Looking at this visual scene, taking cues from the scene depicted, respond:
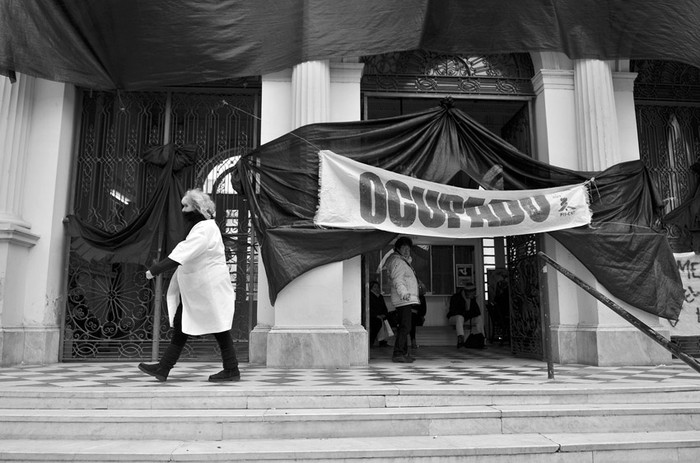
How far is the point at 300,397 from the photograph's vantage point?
5.08 m

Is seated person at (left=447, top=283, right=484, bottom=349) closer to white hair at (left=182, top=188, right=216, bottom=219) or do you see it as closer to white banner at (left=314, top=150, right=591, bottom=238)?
white banner at (left=314, top=150, right=591, bottom=238)

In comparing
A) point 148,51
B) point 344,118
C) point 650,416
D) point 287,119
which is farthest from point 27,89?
point 650,416

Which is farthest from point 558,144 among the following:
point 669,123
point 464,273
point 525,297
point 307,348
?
point 464,273

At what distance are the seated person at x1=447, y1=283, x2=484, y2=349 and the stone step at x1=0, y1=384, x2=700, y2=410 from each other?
6.94m

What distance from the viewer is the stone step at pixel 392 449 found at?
13.4ft

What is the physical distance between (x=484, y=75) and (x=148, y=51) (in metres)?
5.01

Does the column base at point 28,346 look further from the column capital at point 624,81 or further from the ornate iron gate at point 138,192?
the column capital at point 624,81

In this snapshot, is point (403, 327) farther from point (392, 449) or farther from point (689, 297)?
point (689, 297)

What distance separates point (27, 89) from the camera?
27.6ft

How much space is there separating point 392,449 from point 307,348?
11.3ft

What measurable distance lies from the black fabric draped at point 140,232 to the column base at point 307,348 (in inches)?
82.7

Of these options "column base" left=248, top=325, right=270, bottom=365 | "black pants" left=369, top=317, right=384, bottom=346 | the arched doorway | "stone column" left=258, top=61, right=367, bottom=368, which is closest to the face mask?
"stone column" left=258, top=61, right=367, bottom=368

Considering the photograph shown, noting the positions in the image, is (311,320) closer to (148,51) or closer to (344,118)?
(344,118)

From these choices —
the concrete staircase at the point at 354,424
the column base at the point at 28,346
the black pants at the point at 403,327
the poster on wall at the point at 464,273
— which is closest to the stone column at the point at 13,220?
the column base at the point at 28,346
